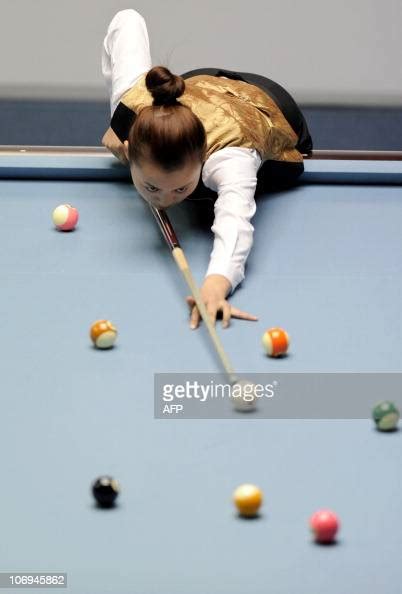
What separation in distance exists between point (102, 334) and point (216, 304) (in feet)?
0.84

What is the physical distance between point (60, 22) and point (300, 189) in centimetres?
176

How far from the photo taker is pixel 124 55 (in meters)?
2.79

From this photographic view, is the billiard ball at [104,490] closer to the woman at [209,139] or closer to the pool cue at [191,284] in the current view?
the pool cue at [191,284]

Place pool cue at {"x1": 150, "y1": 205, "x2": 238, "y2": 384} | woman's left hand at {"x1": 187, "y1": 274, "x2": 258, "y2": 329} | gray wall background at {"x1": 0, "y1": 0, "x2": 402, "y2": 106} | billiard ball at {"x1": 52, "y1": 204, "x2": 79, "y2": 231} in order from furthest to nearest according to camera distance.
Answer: gray wall background at {"x1": 0, "y1": 0, "x2": 402, "y2": 106} < billiard ball at {"x1": 52, "y1": 204, "x2": 79, "y2": 231} < woman's left hand at {"x1": 187, "y1": 274, "x2": 258, "y2": 329} < pool cue at {"x1": 150, "y1": 205, "x2": 238, "y2": 384}

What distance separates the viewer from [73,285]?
2.12 metres

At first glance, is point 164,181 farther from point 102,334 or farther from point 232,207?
point 102,334

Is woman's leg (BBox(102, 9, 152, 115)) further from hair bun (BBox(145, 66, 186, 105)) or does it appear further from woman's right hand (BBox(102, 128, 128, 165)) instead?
hair bun (BBox(145, 66, 186, 105))

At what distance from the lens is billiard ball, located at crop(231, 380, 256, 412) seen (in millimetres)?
1655

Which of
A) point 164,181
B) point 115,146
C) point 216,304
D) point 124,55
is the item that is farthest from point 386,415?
point 124,55

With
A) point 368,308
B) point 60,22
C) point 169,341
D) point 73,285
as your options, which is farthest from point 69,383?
point 60,22

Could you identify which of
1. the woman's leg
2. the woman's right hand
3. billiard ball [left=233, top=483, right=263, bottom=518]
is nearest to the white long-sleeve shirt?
the woman's leg

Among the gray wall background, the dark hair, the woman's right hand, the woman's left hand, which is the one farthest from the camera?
the gray wall background

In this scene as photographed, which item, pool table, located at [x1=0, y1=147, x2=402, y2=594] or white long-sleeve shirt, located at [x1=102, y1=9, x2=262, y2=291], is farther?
white long-sleeve shirt, located at [x1=102, y1=9, x2=262, y2=291]

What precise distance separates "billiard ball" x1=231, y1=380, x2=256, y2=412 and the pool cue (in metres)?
0.02
